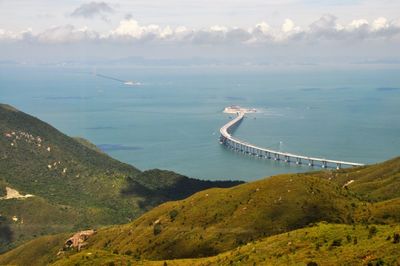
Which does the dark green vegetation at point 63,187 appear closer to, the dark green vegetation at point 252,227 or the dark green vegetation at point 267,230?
the dark green vegetation at point 252,227

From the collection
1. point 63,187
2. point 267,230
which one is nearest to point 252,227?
point 267,230

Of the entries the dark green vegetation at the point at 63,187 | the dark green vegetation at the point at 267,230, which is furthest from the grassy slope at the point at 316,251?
the dark green vegetation at the point at 63,187

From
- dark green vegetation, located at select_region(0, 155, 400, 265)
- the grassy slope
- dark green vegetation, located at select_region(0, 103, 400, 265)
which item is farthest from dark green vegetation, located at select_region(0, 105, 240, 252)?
Answer: the grassy slope

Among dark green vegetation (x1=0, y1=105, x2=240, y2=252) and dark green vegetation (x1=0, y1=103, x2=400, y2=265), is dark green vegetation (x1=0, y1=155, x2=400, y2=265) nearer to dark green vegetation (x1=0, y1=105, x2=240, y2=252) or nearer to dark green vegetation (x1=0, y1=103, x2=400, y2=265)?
dark green vegetation (x1=0, y1=103, x2=400, y2=265)

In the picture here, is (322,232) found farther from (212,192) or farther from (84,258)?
(212,192)

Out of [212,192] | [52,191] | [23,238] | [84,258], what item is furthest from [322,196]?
[52,191]

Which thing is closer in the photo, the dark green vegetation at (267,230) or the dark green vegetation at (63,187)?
the dark green vegetation at (267,230)
